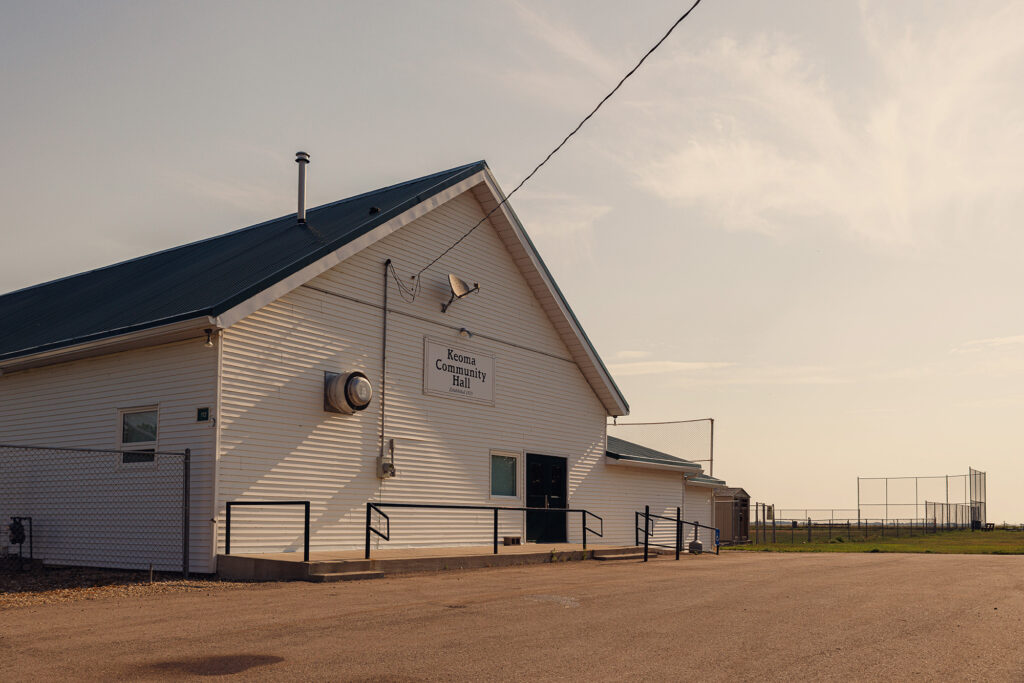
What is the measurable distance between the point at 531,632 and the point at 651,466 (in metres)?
17.2

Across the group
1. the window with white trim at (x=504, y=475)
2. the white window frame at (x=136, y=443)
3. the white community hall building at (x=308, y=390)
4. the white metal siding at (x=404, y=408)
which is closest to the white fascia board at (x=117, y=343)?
the white community hall building at (x=308, y=390)

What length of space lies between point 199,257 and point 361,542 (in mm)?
7724

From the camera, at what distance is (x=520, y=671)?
6.47 m

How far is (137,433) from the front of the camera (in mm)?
14570

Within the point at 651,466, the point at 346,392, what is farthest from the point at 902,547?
the point at 346,392

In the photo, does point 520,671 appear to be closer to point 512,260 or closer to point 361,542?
point 361,542

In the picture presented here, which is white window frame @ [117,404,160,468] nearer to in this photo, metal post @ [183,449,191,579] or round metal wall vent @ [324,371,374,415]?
metal post @ [183,449,191,579]

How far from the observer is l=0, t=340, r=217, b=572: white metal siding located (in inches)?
535

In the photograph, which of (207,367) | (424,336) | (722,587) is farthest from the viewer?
(424,336)

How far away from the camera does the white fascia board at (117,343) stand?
1330 centimetres

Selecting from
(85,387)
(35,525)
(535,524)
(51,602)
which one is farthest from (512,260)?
(51,602)

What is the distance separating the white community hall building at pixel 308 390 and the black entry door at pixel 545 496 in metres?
0.05

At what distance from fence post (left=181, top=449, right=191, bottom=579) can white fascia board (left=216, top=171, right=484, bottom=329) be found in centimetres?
209

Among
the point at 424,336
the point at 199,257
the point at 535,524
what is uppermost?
the point at 199,257
